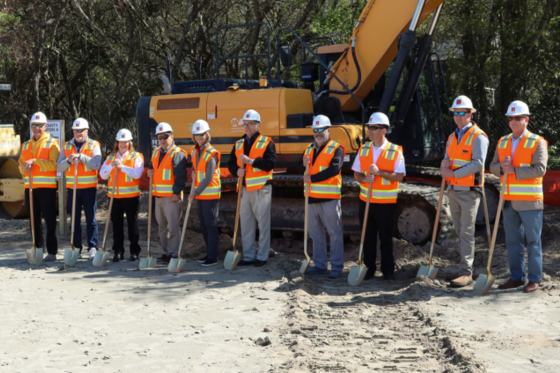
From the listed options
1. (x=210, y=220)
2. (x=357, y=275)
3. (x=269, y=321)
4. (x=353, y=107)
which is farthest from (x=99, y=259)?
(x=353, y=107)

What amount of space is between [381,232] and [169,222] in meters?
3.00

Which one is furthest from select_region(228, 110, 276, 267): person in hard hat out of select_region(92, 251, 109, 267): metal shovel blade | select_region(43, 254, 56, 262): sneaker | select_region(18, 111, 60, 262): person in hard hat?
select_region(43, 254, 56, 262): sneaker

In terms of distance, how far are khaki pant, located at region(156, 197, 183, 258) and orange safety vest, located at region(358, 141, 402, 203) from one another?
2.76 meters

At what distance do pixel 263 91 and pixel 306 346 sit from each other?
554cm

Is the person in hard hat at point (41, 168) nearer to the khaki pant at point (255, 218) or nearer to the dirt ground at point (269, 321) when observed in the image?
the dirt ground at point (269, 321)

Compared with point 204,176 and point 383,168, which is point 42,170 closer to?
point 204,176

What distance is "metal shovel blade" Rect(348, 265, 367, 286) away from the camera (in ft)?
24.3

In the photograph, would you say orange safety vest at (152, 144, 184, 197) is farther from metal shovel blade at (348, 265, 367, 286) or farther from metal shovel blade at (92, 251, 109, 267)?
metal shovel blade at (348, 265, 367, 286)

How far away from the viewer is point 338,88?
32.4ft

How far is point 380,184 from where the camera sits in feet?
24.5

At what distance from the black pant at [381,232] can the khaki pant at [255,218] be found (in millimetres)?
1417

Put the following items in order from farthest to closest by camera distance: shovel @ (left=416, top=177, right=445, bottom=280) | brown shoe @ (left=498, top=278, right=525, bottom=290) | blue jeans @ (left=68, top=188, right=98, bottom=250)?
blue jeans @ (left=68, top=188, right=98, bottom=250)
shovel @ (left=416, top=177, right=445, bottom=280)
brown shoe @ (left=498, top=278, right=525, bottom=290)

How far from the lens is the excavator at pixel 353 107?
9.12 m

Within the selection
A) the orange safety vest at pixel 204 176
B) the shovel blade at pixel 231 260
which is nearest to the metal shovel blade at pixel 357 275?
the shovel blade at pixel 231 260
